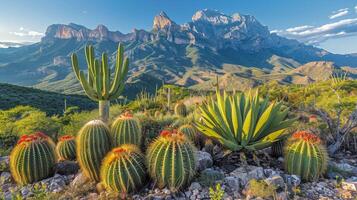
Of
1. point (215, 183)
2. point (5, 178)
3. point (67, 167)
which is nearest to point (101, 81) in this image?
point (67, 167)

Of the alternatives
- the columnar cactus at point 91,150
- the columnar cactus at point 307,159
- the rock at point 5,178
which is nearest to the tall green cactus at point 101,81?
the columnar cactus at point 91,150

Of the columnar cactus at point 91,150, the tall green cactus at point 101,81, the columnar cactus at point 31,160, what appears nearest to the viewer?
the columnar cactus at point 91,150

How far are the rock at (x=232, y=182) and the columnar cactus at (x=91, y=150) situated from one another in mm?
1807

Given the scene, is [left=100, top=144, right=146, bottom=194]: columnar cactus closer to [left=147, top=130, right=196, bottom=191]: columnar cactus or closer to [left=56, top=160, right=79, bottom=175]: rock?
[left=147, top=130, right=196, bottom=191]: columnar cactus

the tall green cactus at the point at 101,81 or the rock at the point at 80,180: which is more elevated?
the tall green cactus at the point at 101,81

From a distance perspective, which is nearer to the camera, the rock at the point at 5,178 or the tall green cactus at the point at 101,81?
the rock at the point at 5,178

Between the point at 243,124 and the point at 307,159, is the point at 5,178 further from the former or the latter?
the point at 307,159

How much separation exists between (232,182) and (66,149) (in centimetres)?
296

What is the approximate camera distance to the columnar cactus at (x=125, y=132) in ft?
14.6

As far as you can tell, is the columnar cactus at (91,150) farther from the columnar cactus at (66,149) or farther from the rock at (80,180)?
the columnar cactus at (66,149)

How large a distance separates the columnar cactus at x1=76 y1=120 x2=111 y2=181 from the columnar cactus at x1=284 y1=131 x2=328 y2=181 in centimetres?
277

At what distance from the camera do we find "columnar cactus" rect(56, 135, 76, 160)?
201 inches

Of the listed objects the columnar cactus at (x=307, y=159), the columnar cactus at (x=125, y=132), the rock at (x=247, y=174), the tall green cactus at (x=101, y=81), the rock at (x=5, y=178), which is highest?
the tall green cactus at (x=101, y=81)

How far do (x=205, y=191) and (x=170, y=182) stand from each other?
482 millimetres
